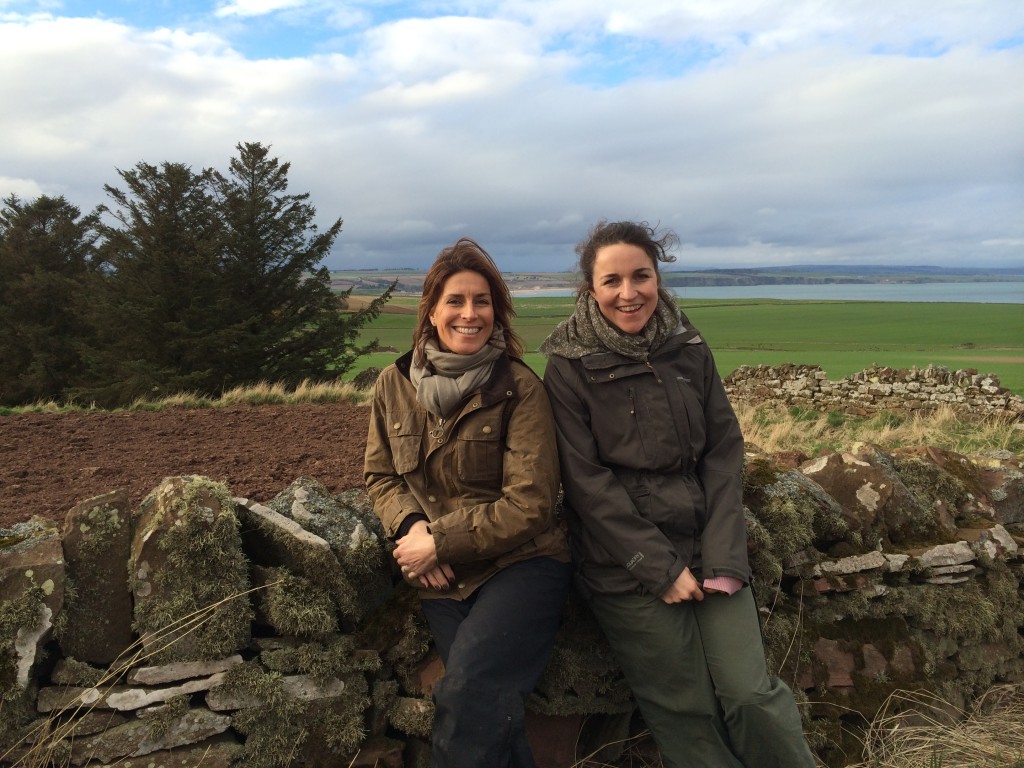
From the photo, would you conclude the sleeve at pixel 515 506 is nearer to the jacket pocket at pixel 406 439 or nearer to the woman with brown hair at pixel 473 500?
the woman with brown hair at pixel 473 500

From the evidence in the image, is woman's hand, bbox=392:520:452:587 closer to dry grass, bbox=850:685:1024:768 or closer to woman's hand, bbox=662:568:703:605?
woman's hand, bbox=662:568:703:605

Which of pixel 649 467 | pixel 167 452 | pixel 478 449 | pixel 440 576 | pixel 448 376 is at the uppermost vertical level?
pixel 448 376

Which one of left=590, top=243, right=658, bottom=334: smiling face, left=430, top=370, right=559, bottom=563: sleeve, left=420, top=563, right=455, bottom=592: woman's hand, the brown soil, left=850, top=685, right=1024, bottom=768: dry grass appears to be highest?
left=590, top=243, right=658, bottom=334: smiling face

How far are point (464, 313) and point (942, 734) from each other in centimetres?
318

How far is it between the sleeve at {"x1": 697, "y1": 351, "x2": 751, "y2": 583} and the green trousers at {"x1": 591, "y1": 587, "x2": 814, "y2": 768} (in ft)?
0.51

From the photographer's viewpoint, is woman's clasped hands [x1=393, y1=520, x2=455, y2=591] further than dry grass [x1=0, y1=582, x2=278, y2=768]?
Yes

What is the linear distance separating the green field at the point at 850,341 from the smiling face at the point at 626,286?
6550 millimetres

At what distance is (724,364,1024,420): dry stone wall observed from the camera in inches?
516

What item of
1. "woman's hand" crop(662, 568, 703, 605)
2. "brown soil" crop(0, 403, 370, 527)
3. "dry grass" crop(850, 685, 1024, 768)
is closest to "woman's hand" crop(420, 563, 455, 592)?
"woman's hand" crop(662, 568, 703, 605)

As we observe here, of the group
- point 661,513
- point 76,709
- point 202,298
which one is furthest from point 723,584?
point 202,298

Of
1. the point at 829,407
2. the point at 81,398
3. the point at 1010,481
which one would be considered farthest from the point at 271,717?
the point at 81,398

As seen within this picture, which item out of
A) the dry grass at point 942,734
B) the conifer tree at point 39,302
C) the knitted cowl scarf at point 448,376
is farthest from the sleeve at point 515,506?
the conifer tree at point 39,302

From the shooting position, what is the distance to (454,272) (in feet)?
10.4

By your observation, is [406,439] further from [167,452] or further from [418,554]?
[167,452]
